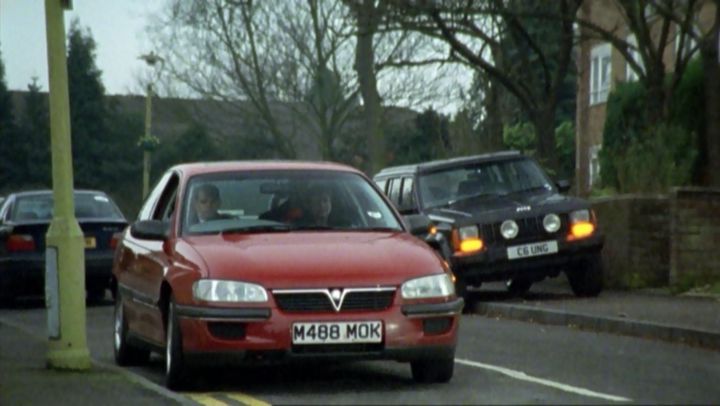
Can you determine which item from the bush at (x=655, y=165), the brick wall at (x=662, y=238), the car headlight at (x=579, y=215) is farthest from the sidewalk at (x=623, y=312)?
the bush at (x=655, y=165)

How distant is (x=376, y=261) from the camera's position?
470 inches

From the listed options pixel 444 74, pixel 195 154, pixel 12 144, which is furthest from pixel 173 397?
pixel 12 144

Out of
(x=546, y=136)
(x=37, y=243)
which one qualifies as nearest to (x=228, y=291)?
(x=37, y=243)

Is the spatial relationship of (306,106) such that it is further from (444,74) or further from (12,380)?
(12,380)

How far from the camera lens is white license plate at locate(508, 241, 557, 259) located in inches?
872

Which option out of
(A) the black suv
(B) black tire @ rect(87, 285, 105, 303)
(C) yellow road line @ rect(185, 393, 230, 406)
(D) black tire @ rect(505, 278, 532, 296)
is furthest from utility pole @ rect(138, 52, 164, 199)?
(C) yellow road line @ rect(185, 393, 230, 406)

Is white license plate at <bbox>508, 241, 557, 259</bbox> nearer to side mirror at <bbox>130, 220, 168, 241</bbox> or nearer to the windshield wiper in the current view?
side mirror at <bbox>130, 220, 168, 241</bbox>

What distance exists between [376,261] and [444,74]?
1868 inches

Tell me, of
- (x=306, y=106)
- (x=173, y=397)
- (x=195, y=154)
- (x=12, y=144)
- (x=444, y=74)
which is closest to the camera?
(x=173, y=397)

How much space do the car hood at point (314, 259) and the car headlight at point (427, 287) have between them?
1.8 inches

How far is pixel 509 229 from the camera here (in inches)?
872

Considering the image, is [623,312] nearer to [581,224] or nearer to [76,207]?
[581,224]

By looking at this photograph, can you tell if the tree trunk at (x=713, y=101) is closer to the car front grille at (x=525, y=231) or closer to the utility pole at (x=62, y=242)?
the car front grille at (x=525, y=231)

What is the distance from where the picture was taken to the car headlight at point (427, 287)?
38.7ft
